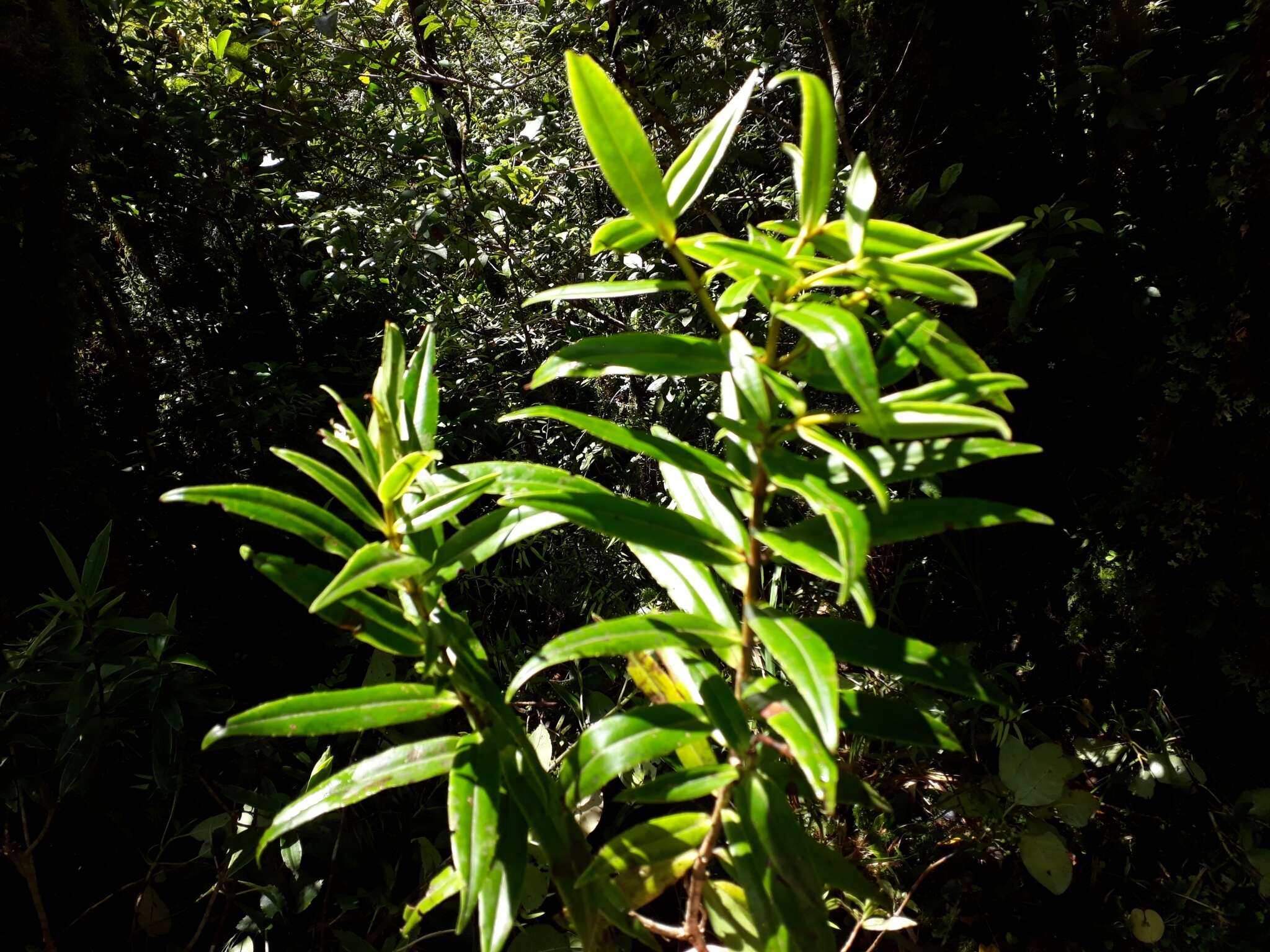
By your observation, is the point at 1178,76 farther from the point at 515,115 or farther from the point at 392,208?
the point at 392,208

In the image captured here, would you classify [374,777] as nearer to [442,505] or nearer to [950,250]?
[442,505]

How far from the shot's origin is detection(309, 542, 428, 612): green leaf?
0.57m

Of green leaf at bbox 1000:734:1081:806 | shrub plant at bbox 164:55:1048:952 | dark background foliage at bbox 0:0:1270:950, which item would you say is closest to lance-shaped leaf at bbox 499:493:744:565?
shrub plant at bbox 164:55:1048:952

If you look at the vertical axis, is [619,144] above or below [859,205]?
above

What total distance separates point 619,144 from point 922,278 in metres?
0.27

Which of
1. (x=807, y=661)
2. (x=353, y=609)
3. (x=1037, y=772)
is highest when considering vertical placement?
(x=353, y=609)

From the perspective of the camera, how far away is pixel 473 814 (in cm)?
67

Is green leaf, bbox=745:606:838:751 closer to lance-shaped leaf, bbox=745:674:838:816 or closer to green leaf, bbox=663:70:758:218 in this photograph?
lance-shaped leaf, bbox=745:674:838:816

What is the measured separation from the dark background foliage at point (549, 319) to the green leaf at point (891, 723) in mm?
1127

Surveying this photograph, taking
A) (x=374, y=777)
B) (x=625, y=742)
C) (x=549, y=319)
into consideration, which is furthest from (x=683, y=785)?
(x=549, y=319)

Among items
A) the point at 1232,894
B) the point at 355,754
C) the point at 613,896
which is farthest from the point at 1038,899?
the point at 355,754

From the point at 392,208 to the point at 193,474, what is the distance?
3.48ft

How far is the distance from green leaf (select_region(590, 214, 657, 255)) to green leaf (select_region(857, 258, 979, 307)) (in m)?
Result: 0.21

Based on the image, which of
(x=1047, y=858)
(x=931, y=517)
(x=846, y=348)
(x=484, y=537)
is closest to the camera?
(x=846, y=348)
